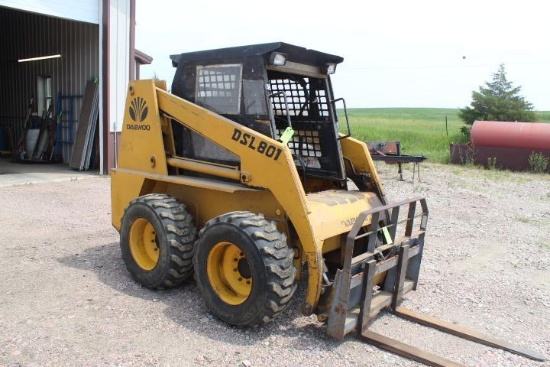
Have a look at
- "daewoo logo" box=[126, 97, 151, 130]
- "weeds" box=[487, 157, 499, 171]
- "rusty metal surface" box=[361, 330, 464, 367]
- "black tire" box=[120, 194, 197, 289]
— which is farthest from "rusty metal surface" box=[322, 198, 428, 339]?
"weeds" box=[487, 157, 499, 171]

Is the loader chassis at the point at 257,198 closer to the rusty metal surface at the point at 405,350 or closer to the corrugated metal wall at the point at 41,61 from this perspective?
the rusty metal surface at the point at 405,350

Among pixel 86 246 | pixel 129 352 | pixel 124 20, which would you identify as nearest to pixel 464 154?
pixel 124 20

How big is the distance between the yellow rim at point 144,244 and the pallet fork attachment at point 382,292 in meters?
2.04

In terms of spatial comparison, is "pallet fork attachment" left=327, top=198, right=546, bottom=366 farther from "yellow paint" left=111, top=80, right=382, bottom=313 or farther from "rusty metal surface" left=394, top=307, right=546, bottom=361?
"yellow paint" left=111, top=80, right=382, bottom=313

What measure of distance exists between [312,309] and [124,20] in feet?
32.9

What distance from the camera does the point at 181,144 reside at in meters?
5.16

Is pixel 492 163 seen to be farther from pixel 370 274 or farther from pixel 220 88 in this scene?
pixel 370 274

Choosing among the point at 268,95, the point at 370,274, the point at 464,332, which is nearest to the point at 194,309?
the point at 370,274

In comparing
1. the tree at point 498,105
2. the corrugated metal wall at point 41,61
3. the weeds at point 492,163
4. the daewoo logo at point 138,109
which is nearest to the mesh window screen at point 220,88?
the daewoo logo at point 138,109

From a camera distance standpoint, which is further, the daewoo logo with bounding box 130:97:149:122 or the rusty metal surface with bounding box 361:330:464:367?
the daewoo logo with bounding box 130:97:149:122

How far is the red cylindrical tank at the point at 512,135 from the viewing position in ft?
51.0

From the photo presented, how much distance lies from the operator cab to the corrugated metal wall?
911cm

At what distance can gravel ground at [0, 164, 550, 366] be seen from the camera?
148 inches

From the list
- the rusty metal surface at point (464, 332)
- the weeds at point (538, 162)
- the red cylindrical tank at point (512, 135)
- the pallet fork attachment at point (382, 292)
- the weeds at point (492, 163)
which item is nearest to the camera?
the pallet fork attachment at point (382, 292)
